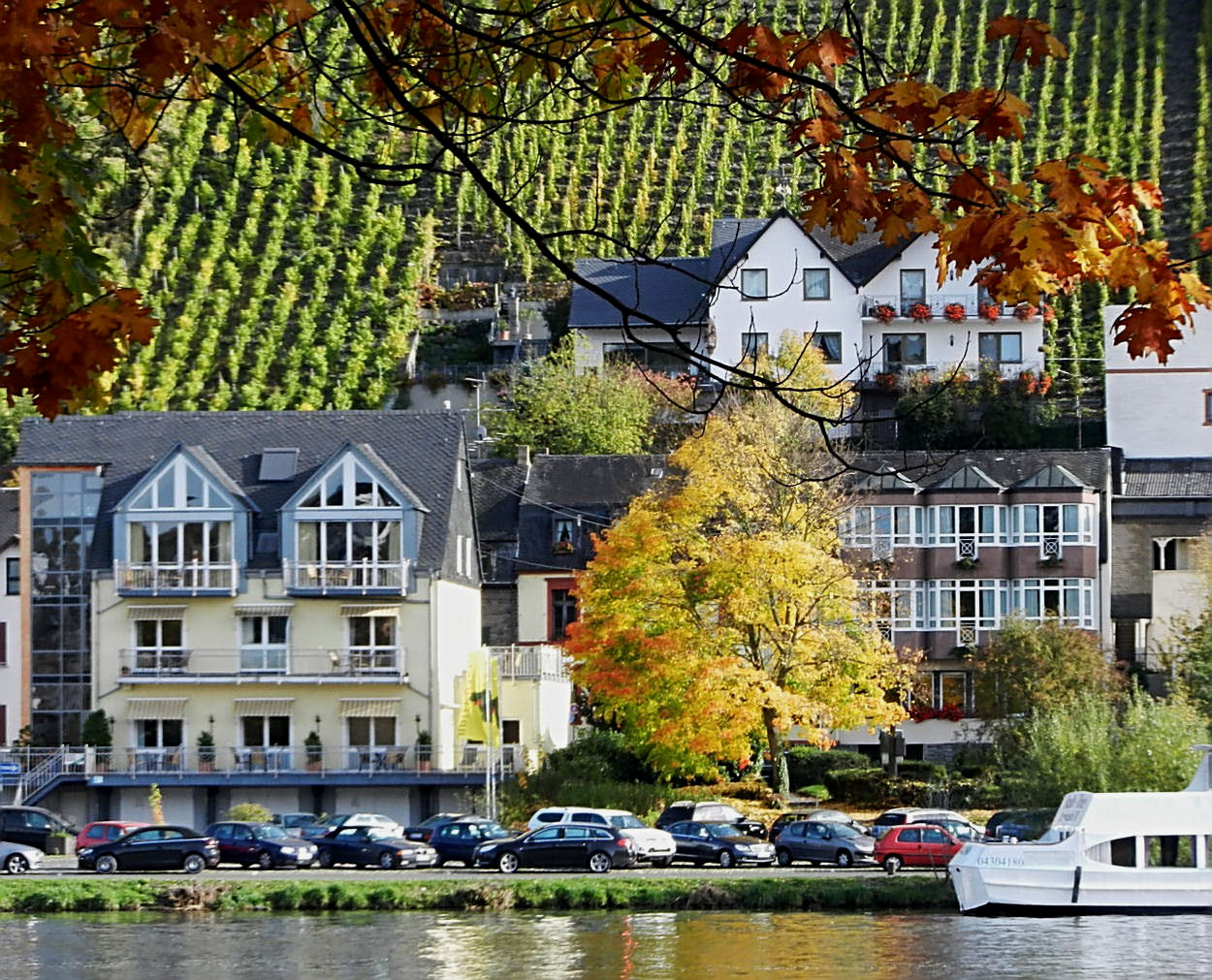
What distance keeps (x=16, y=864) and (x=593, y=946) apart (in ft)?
53.7

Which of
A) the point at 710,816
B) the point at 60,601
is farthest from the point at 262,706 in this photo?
the point at 710,816

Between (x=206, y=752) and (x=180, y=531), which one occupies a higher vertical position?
(x=180, y=531)

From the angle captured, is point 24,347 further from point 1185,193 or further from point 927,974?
point 1185,193

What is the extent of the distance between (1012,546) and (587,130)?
219 feet

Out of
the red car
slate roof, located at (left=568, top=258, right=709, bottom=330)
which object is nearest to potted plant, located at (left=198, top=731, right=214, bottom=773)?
the red car

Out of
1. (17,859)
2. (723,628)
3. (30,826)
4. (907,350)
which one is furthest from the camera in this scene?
(907,350)

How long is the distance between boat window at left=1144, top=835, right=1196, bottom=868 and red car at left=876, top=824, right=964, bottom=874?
4.66 metres

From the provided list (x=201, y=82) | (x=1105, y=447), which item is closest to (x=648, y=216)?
(x=1105, y=447)

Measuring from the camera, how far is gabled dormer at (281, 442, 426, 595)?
57406mm

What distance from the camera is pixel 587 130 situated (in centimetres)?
12656

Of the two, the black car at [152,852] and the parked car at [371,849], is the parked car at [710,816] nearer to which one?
the parked car at [371,849]

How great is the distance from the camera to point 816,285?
7988 centimetres

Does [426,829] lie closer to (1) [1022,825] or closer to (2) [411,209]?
(1) [1022,825]

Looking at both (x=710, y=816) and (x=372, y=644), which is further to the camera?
(x=372, y=644)
